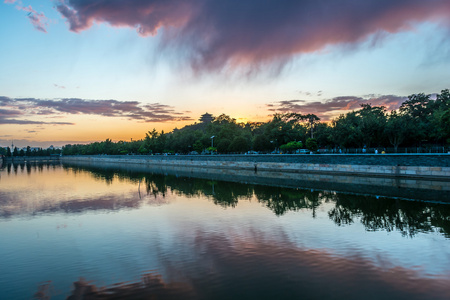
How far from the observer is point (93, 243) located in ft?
41.4

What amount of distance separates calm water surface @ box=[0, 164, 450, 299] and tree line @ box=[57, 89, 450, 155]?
26085mm

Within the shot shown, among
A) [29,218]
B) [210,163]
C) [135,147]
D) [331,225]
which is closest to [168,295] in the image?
[331,225]

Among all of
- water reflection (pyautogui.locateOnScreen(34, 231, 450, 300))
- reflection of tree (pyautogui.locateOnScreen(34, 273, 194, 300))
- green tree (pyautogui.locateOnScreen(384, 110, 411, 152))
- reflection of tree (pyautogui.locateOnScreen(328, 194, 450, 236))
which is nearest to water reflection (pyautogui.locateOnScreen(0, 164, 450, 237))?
reflection of tree (pyautogui.locateOnScreen(328, 194, 450, 236))

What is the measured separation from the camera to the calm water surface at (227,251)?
8445 mm

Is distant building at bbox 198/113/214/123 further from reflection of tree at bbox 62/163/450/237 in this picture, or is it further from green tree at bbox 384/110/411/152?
reflection of tree at bbox 62/163/450/237

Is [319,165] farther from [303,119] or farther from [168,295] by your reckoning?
[303,119]

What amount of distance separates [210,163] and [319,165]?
26.5 meters

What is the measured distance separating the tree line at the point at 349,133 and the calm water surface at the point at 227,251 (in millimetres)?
26085

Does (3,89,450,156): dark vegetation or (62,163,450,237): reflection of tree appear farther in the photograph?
(3,89,450,156): dark vegetation

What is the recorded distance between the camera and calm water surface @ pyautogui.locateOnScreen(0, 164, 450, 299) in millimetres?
8445

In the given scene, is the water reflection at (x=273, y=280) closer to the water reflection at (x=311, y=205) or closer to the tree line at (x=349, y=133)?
the water reflection at (x=311, y=205)

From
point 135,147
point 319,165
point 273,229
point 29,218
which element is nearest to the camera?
point 273,229

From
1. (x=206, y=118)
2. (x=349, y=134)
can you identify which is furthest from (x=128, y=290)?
(x=206, y=118)

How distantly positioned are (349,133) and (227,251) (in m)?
48.3
